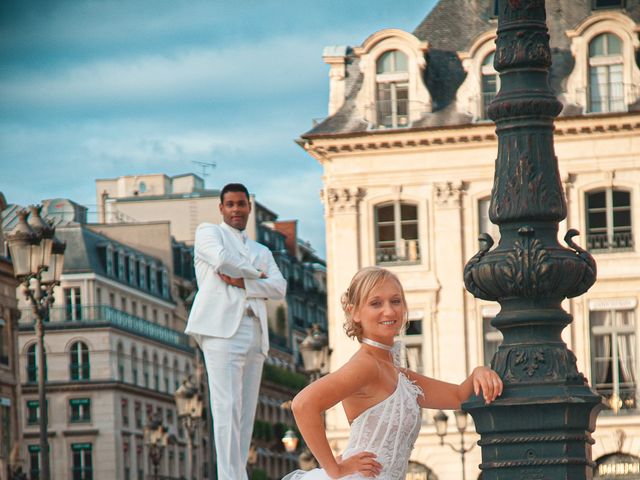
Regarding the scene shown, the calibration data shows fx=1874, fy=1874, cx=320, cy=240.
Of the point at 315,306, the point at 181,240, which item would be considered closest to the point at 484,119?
the point at 181,240

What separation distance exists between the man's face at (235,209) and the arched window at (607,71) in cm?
4045

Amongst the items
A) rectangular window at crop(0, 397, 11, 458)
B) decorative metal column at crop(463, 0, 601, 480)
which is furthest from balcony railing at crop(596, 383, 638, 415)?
decorative metal column at crop(463, 0, 601, 480)

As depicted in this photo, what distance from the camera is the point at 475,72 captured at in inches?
2112

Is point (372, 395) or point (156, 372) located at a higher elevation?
point (156, 372)

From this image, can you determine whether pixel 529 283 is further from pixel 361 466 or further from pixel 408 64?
pixel 408 64

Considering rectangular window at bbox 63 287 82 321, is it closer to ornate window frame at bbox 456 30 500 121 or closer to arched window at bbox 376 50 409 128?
arched window at bbox 376 50 409 128

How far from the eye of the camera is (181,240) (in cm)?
11856

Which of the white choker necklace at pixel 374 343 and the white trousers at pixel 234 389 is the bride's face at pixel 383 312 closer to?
the white choker necklace at pixel 374 343

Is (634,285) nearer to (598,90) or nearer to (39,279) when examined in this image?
(598,90)

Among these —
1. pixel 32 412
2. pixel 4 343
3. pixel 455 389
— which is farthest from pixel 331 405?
pixel 32 412

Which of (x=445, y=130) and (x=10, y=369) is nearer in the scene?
(x=445, y=130)

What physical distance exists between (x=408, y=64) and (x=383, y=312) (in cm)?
4713

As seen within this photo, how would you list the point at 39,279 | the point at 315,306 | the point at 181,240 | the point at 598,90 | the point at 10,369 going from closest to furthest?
the point at 39,279 < the point at 598,90 < the point at 10,369 < the point at 181,240 < the point at 315,306

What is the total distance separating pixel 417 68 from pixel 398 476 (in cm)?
4687
